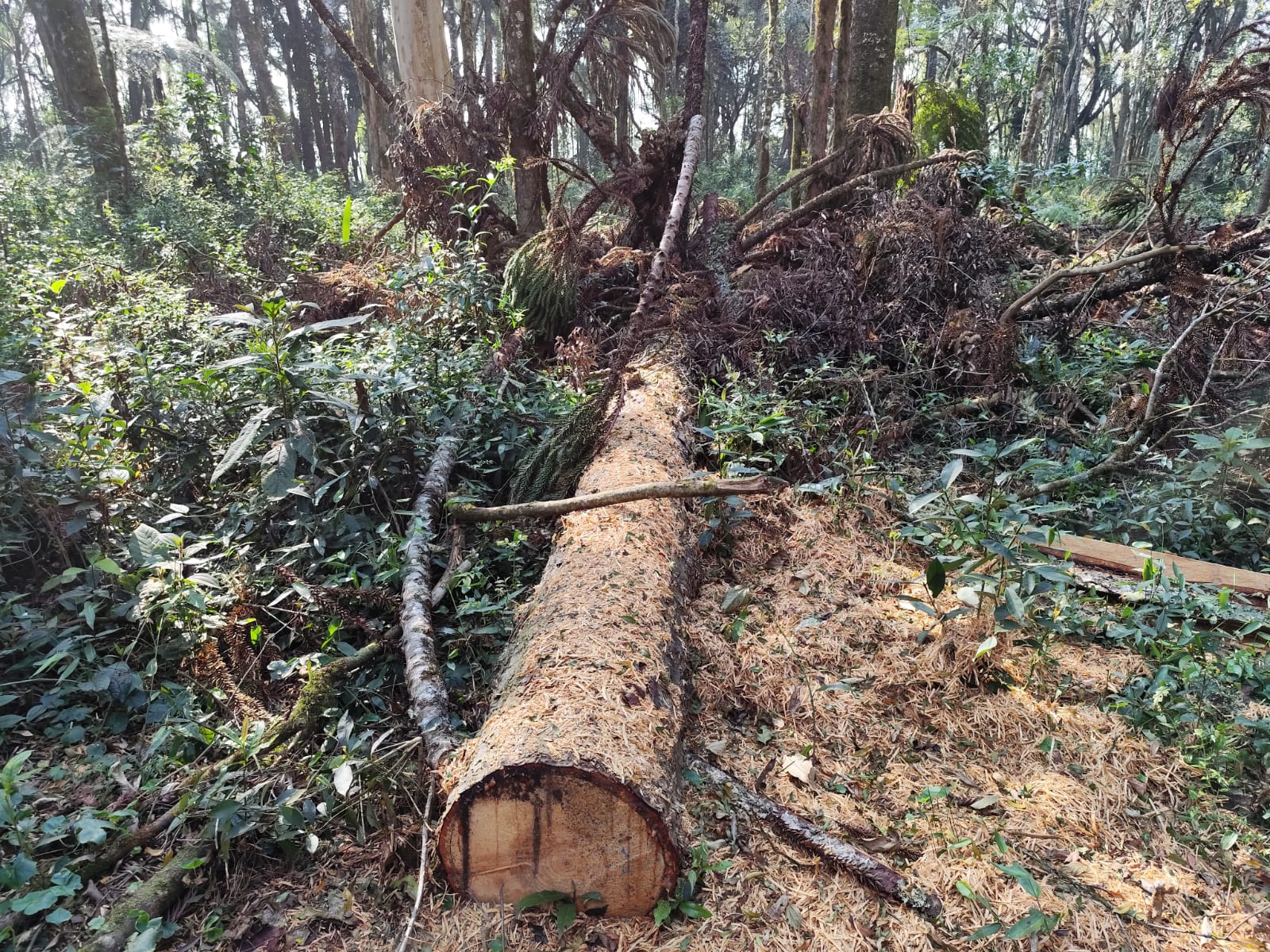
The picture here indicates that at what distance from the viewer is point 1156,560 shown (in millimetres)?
3176

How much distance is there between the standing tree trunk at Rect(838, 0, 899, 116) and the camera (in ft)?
23.9

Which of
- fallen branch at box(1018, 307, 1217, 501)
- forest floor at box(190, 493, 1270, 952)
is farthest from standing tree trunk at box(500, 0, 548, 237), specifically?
forest floor at box(190, 493, 1270, 952)

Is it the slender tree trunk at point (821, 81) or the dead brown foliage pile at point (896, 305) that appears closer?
the dead brown foliage pile at point (896, 305)

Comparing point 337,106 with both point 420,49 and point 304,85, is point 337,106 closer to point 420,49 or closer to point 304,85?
point 304,85

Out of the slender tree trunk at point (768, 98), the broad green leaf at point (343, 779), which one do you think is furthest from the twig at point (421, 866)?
the slender tree trunk at point (768, 98)

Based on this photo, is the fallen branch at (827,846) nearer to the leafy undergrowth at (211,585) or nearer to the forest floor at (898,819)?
the forest floor at (898,819)

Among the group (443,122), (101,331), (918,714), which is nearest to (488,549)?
(918,714)

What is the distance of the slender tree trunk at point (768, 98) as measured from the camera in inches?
536

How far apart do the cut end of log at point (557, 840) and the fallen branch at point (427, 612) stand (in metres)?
0.34

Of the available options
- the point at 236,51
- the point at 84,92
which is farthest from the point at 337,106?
the point at 84,92

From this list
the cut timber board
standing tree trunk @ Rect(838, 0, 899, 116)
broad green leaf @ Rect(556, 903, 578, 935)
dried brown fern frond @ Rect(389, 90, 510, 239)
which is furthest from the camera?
standing tree trunk @ Rect(838, 0, 899, 116)

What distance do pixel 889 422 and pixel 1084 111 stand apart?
34829mm

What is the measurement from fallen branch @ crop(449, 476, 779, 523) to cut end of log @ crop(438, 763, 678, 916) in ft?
4.42

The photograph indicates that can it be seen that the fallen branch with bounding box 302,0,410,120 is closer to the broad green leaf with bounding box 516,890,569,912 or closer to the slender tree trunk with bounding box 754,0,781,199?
the slender tree trunk with bounding box 754,0,781,199
